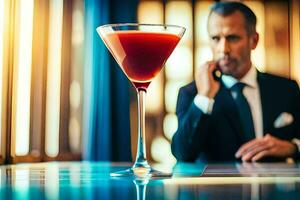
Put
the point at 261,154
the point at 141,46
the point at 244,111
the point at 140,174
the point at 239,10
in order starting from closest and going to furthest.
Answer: the point at 140,174 → the point at 141,46 → the point at 261,154 → the point at 244,111 → the point at 239,10

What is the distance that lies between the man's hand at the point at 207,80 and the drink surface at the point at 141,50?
1707 millimetres

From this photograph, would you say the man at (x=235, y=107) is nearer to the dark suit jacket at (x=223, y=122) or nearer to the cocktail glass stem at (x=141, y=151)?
the dark suit jacket at (x=223, y=122)

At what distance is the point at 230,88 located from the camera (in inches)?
106

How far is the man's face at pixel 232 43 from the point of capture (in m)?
2.71

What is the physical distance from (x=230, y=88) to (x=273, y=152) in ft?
1.28

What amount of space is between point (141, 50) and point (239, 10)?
1925mm

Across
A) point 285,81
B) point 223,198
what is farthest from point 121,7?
point 223,198

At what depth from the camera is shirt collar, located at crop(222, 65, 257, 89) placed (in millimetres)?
2684

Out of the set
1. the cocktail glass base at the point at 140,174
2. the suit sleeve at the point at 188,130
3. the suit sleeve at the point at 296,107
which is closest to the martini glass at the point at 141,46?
the cocktail glass base at the point at 140,174

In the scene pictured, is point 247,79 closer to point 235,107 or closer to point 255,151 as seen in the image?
point 235,107

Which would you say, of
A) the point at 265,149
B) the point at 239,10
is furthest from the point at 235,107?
the point at 239,10

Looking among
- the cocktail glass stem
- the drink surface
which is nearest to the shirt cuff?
the drink surface

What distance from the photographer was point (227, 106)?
8.89 ft

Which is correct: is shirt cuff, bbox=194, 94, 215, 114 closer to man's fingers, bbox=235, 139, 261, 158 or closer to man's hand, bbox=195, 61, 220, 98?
man's hand, bbox=195, 61, 220, 98
